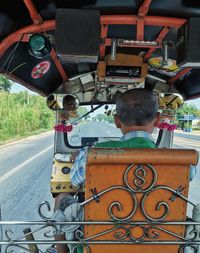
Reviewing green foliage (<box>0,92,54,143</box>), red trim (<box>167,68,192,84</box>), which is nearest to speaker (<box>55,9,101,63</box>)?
red trim (<box>167,68,192,84</box>)

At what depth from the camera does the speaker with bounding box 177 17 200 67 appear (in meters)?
2.22

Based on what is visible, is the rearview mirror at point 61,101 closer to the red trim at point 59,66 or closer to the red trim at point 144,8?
the red trim at point 59,66

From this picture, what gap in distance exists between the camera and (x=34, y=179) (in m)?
8.95

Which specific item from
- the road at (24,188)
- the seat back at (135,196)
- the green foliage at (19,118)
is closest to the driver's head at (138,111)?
the seat back at (135,196)

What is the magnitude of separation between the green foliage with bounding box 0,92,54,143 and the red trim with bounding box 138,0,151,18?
19.3 m

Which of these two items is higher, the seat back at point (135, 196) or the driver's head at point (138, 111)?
the driver's head at point (138, 111)

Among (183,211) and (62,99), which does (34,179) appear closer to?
(62,99)

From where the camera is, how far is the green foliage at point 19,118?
85.4 feet

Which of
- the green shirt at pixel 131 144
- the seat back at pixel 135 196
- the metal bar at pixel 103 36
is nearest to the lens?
the seat back at pixel 135 196

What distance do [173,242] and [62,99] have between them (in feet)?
8.36

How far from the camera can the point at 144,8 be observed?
6.91 feet

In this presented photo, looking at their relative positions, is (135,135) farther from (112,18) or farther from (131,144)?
(112,18)

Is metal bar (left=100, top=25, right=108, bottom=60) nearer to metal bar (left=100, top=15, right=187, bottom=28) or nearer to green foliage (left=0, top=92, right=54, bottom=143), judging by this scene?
metal bar (left=100, top=15, right=187, bottom=28)

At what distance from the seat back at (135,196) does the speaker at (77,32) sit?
0.71 metres
